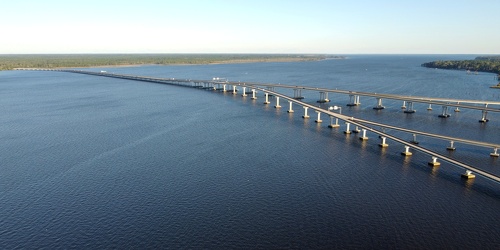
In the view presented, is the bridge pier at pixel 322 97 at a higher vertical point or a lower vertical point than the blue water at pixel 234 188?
higher

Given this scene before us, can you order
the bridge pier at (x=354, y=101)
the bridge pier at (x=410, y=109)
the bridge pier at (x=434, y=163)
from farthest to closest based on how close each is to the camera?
the bridge pier at (x=354, y=101), the bridge pier at (x=410, y=109), the bridge pier at (x=434, y=163)

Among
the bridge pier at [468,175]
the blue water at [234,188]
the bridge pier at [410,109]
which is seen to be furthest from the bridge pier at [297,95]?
the bridge pier at [468,175]

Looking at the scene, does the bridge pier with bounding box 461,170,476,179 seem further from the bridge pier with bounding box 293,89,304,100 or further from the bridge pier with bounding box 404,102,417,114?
the bridge pier with bounding box 293,89,304,100

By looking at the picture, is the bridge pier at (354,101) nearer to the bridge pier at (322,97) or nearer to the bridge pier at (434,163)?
the bridge pier at (322,97)

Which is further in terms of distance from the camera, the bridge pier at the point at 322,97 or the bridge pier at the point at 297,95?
the bridge pier at the point at 297,95

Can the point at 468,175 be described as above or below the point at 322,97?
below

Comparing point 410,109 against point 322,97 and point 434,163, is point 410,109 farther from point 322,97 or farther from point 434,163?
point 434,163

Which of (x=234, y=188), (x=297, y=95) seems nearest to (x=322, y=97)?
(x=297, y=95)

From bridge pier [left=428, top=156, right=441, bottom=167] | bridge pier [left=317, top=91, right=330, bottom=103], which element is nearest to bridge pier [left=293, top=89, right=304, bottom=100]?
bridge pier [left=317, top=91, right=330, bottom=103]

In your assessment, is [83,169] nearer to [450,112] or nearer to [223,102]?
[223,102]

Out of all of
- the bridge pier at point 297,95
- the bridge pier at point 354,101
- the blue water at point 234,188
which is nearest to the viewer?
the blue water at point 234,188
